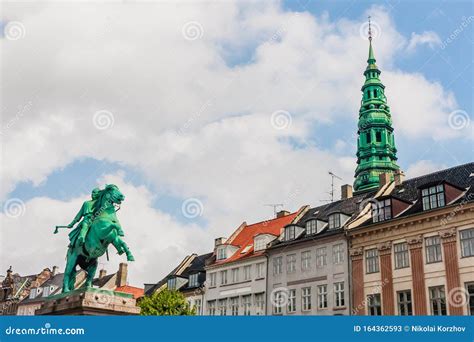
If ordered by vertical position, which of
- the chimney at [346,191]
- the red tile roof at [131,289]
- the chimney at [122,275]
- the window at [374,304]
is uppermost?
the chimney at [346,191]

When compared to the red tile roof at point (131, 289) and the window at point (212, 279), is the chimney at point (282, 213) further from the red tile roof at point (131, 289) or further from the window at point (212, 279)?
the red tile roof at point (131, 289)

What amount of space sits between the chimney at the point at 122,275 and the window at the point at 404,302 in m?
38.0

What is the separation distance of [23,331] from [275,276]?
114 feet

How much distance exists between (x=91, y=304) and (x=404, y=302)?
25.6m

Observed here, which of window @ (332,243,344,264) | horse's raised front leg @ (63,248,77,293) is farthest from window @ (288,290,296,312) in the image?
horse's raised front leg @ (63,248,77,293)

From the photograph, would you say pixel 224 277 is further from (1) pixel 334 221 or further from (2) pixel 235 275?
(1) pixel 334 221

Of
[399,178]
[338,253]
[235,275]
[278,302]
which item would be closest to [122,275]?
[235,275]

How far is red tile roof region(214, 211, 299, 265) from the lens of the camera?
5459 centimetres

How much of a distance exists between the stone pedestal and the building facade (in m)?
29.4

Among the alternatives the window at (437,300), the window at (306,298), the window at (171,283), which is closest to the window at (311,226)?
the window at (306,298)

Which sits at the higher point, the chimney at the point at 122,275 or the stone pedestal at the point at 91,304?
the chimney at the point at 122,275

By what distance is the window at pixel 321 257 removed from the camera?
46.8m

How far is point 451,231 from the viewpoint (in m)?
39.6

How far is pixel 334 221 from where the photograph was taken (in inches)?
1880
